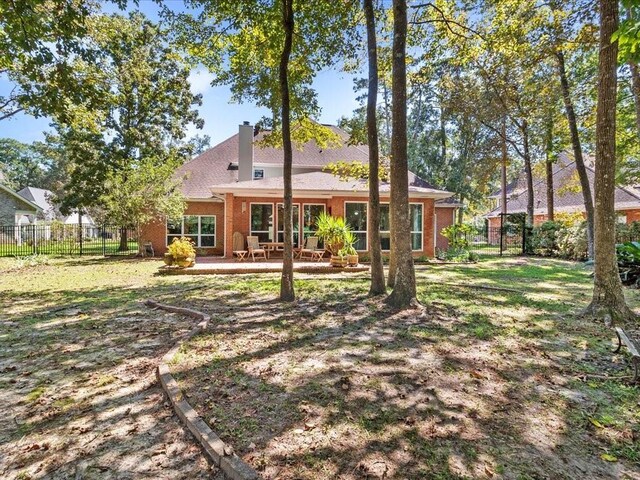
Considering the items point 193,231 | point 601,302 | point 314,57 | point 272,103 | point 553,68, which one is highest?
point 553,68

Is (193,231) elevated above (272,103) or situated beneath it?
situated beneath

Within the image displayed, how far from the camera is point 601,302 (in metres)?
6.11

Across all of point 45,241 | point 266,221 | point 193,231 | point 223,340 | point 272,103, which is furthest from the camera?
point 45,241

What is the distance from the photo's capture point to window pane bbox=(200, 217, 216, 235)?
61.0 feet

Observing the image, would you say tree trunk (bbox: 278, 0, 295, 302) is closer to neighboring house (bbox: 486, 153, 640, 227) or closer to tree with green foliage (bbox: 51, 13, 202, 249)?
tree with green foliage (bbox: 51, 13, 202, 249)

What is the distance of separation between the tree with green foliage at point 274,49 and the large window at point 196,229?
10.1m

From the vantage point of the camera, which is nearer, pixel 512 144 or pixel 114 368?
pixel 114 368

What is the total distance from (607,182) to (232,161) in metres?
18.7

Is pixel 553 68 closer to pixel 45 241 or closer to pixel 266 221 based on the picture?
pixel 266 221

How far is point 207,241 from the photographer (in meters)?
18.6

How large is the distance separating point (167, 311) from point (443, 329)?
508cm

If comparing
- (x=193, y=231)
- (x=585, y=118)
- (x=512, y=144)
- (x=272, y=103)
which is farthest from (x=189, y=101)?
(x=585, y=118)

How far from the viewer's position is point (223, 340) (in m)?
5.10

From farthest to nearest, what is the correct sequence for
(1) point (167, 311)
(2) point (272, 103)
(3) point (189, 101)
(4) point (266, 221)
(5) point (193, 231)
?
(3) point (189, 101)
(5) point (193, 231)
(4) point (266, 221)
(2) point (272, 103)
(1) point (167, 311)
